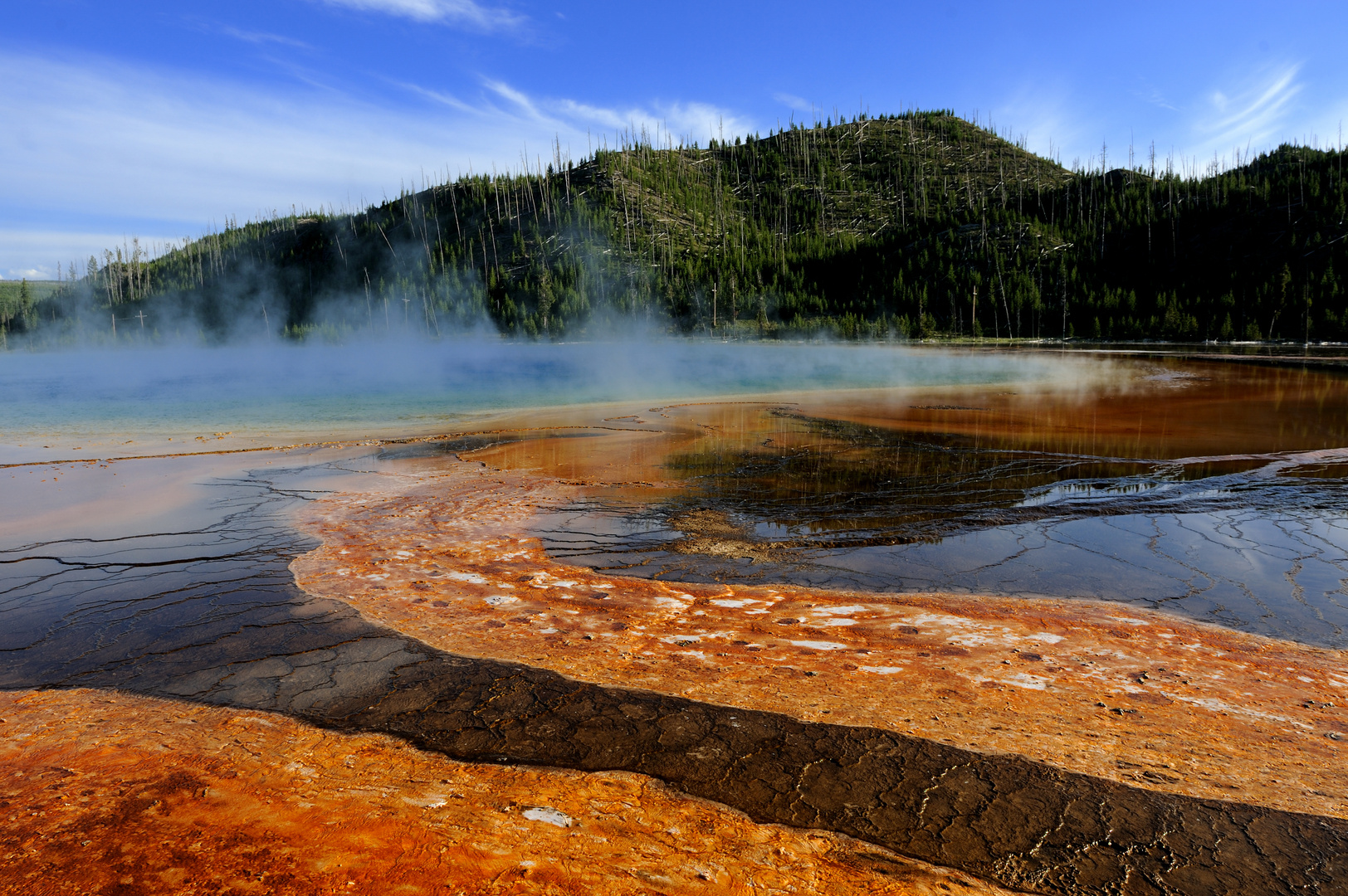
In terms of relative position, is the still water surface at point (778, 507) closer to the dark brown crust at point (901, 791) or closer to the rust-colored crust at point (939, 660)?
the rust-colored crust at point (939, 660)

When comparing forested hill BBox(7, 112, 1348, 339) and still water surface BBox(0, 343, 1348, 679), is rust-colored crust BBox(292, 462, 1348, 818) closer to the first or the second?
still water surface BBox(0, 343, 1348, 679)

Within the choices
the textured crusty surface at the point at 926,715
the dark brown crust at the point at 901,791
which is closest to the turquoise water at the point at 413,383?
the textured crusty surface at the point at 926,715

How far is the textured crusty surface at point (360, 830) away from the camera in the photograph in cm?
312

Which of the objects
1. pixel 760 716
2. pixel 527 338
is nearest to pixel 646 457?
pixel 760 716

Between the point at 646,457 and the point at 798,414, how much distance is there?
9.37 metres

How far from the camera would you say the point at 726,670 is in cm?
544

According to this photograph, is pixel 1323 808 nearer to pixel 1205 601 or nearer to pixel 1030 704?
pixel 1030 704

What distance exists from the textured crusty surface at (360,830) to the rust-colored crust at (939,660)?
1.34 meters

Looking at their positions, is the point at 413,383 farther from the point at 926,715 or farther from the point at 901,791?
the point at 901,791

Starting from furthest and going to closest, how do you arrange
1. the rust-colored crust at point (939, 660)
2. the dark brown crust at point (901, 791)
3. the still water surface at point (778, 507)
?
the still water surface at point (778, 507), the rust-colored crust at point (939, 660), the dark brown crust at point (901, 791)

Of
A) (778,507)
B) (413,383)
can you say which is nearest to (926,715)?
(778,507)

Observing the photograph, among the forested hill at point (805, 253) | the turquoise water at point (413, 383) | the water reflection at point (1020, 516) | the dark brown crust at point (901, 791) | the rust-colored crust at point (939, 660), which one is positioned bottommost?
the dark brown crust at point (901, 791)

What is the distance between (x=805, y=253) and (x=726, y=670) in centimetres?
12355

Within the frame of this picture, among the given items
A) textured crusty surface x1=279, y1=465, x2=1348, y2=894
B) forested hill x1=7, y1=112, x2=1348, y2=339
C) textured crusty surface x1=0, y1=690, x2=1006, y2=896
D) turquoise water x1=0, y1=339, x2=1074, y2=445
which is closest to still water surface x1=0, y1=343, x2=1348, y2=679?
turquoise water x1=0, y1=339, x2=1074, y2=445
